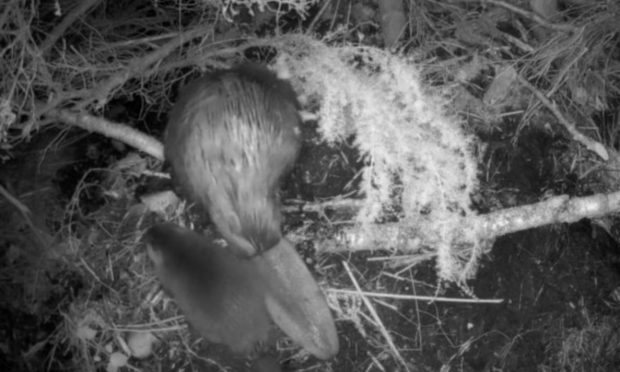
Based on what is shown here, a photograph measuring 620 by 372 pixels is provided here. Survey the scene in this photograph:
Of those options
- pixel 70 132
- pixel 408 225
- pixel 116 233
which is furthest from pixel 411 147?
pixel 70 132

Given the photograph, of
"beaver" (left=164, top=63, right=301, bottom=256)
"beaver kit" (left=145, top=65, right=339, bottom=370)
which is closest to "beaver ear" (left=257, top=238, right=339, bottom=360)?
"beaver kit" (left=145, top=65, right=339, bottom=370)

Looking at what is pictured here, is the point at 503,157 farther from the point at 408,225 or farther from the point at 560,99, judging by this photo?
the point at 408,225

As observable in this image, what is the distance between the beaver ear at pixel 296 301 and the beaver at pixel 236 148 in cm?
13

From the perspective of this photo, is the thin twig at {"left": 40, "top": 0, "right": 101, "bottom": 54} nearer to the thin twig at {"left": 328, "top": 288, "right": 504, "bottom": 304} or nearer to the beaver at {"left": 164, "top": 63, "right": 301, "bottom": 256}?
the beaver at {"left": 164, "top": 63, "right": 301, "bottom": 256}

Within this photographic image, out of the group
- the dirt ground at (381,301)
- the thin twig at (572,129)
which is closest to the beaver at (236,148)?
the dirt ground at (381,301)

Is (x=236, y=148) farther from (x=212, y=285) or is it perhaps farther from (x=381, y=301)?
(x=381, y=301)

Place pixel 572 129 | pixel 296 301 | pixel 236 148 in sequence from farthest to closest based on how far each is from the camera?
pixel 572 129 → pixel 296 301 → pixel 236 148

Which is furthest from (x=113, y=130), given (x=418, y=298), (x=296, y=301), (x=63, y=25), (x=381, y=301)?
(x=418, y=298)

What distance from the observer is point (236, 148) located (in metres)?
A: 2.29

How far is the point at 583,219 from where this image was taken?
115 inches

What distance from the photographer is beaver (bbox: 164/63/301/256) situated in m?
2.30

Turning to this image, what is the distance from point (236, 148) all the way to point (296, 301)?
0.80 meters

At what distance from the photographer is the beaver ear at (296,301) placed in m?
2.52

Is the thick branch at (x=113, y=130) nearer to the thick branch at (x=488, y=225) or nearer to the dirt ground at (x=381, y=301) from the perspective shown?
the dirt ground at (x=381, y=301)
